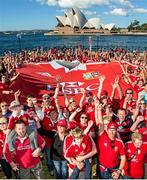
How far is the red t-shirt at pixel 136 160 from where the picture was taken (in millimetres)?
5895

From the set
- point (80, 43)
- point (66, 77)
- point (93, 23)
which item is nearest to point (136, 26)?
point (93, 23)

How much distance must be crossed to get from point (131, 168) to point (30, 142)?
1.73m

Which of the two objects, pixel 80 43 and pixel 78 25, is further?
pixel 78 25

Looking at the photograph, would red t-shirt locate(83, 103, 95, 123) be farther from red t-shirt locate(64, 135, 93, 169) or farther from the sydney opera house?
the sydney opera house

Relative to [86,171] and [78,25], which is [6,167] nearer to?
[86,171]

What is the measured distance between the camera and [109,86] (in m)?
12.8

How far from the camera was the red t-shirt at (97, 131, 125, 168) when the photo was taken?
5844 mm

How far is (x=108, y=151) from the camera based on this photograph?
5926 mm

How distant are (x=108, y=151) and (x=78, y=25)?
121630 millimetres

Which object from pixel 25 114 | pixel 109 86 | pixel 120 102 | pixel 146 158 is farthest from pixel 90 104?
pixel 109 86

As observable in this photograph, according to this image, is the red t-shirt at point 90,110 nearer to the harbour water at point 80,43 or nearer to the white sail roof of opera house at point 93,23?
the harbour water at point 80,43

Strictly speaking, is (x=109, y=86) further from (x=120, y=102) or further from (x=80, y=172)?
(x=80, y=172)

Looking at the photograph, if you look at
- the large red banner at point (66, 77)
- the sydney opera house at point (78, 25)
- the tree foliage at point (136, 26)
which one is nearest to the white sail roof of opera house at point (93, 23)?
the sydney opera house at point (78, 25)

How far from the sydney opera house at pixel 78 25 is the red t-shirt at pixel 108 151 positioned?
105872 mm
